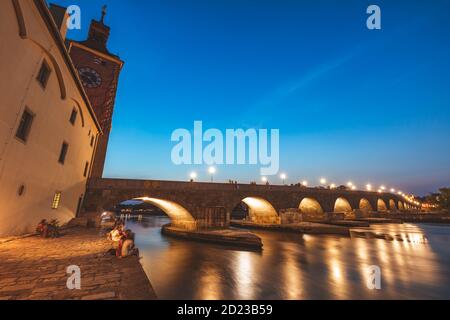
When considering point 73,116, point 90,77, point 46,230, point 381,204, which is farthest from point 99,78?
point 381,204

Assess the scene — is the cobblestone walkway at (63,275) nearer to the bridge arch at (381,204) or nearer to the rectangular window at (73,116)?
the rectangular window at (73,116)

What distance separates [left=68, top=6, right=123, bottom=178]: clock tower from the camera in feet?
104

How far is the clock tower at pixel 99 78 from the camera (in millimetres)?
31547

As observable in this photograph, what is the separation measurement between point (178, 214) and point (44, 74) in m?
19.9

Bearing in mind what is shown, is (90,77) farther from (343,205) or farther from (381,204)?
(381,204)

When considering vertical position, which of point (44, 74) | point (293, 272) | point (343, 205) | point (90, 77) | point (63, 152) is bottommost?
point (293, 272)

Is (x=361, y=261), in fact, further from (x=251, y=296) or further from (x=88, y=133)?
(x=88, y=133)

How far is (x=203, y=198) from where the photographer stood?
24.7 metres

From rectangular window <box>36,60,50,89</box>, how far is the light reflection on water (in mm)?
11572

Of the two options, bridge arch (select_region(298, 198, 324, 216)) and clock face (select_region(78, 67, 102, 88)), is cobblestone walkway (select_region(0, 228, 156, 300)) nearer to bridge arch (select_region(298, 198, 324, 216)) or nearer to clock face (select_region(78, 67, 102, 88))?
clock face (select_region(78, 67, 102, 88))

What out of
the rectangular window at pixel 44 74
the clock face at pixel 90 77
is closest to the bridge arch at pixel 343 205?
the rectangular window at pixel 44 74
